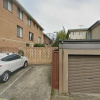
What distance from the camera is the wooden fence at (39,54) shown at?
9.06 meters

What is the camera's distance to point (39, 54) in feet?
29.9

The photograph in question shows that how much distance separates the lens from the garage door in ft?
13.9

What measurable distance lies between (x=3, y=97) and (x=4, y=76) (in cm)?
141

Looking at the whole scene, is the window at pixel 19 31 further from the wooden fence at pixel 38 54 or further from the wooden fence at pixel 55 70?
the wooden fence at pixel 55 70

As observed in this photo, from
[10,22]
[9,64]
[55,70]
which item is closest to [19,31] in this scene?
[10,22]

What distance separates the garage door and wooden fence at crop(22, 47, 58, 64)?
4.96 m

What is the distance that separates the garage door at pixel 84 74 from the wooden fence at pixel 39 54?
16.3 feet

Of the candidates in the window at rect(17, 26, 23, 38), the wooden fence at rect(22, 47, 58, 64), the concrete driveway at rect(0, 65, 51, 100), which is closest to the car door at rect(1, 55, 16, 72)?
the concrete driveway at rect(0, 65, 51, 100)

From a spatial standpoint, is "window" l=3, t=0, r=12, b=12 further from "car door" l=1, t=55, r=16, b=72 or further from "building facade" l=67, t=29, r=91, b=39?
"building facade" l=67, t=29, r=91, b=39

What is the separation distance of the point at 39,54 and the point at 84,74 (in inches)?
228

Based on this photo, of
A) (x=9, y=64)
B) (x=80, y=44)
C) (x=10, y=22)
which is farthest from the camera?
(x=10, y=22)

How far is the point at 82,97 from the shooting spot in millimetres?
3877

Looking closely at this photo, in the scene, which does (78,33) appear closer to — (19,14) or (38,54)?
(19,14)

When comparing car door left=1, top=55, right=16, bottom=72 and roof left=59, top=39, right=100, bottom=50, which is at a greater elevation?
roof left=59, top=39, right=100, bottom=50
